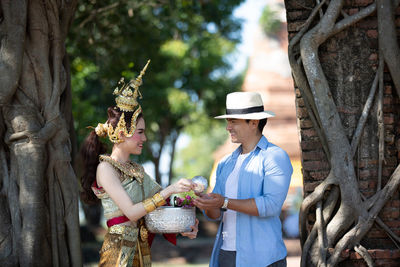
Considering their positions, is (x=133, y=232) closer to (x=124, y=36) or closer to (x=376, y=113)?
(x=376, y=113)

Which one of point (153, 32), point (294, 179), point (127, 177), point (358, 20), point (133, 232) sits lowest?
point (294, 179)

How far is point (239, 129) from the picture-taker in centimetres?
377

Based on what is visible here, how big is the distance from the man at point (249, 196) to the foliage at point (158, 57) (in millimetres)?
4741

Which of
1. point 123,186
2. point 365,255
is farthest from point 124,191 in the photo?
point 365,255

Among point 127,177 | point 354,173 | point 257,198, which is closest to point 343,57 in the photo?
point 354,173

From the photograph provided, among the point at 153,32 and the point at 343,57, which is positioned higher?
the point at 153,32

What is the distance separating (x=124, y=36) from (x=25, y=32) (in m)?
5.28

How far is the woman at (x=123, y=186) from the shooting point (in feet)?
11.0

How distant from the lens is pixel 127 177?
11.6ft

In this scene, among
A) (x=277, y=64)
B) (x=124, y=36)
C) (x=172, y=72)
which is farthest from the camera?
(x=277, y=64)

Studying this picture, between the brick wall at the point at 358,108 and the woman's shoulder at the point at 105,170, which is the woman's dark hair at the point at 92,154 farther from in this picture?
the brick wall at the point at 358,108

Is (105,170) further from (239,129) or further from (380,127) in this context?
(380,127)

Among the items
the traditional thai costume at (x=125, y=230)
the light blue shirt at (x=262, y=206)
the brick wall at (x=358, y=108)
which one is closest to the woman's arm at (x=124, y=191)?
the traditional thai costume at (x=125, y=230)

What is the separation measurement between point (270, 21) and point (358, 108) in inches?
887
